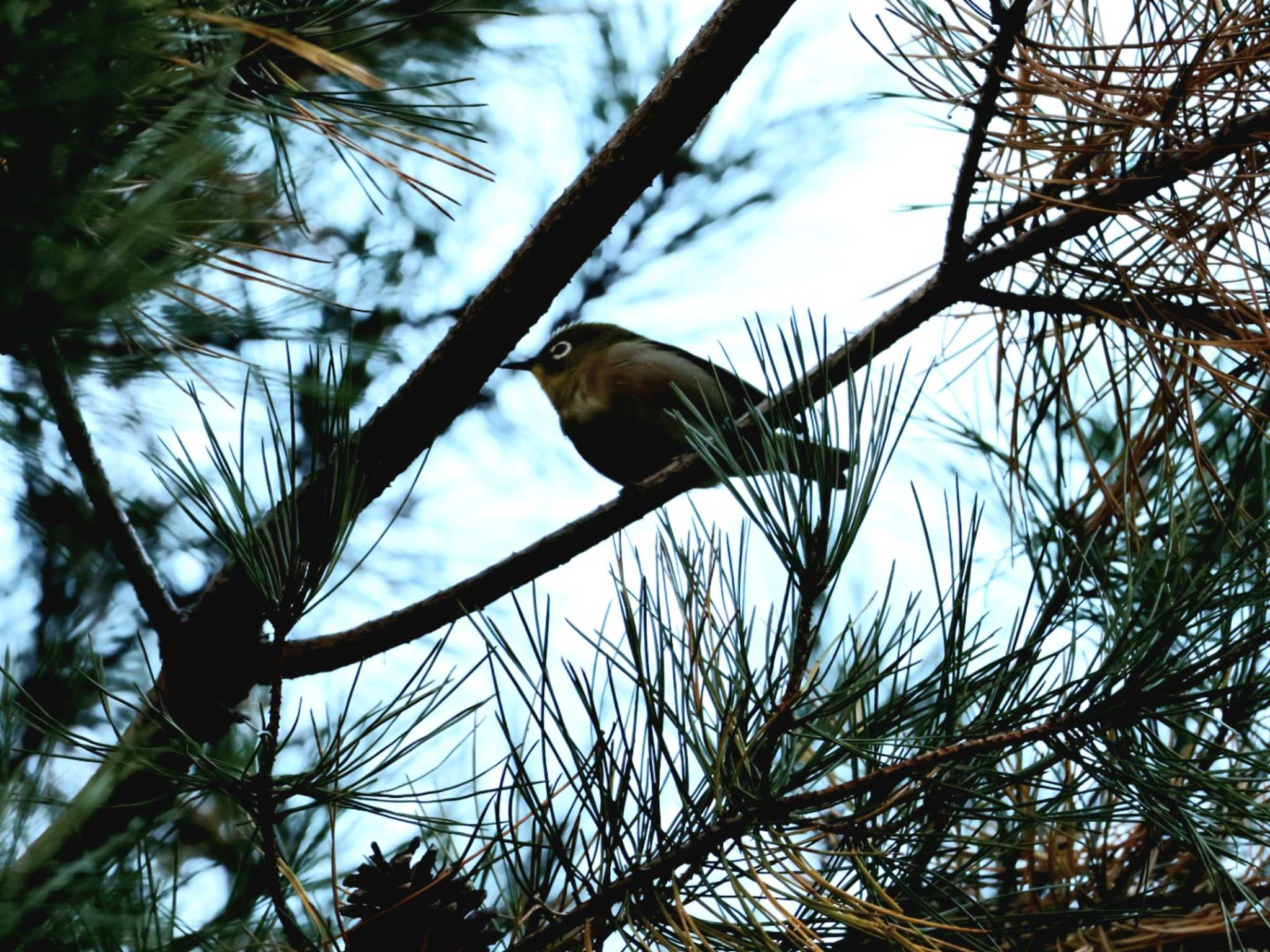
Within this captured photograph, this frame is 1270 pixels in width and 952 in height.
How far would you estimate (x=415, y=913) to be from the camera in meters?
0.84

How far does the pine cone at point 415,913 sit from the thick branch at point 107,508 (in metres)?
0.39

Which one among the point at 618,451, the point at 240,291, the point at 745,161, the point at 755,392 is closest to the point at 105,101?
the point at 240,291

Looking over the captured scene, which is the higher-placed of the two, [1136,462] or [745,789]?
[1136,462]

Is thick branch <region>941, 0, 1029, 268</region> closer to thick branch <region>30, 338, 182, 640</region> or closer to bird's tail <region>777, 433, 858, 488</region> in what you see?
bird's tail <region>777, 433, 858, 488</region>

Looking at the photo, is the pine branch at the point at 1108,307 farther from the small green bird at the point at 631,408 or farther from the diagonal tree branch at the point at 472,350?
the small green bird at the point at 631,408

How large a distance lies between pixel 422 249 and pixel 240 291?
70 cm

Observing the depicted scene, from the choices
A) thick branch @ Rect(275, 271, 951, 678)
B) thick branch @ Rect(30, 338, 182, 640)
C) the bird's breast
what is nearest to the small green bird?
the bird's breast

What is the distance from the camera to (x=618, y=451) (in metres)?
2.05

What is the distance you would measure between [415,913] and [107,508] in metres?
0.46

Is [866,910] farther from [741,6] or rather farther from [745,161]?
[745,161]

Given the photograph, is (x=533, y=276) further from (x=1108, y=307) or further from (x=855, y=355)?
(x=1108, y=307)

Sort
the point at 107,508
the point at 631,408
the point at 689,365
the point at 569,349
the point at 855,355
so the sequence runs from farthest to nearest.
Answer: the point at 569,349, the point at 689,365, the point at 631,408, the point at 855,355, the point at 107,508

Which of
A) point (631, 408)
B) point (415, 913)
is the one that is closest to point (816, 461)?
point (415, 913)

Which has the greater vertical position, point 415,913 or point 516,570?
point 516,570
